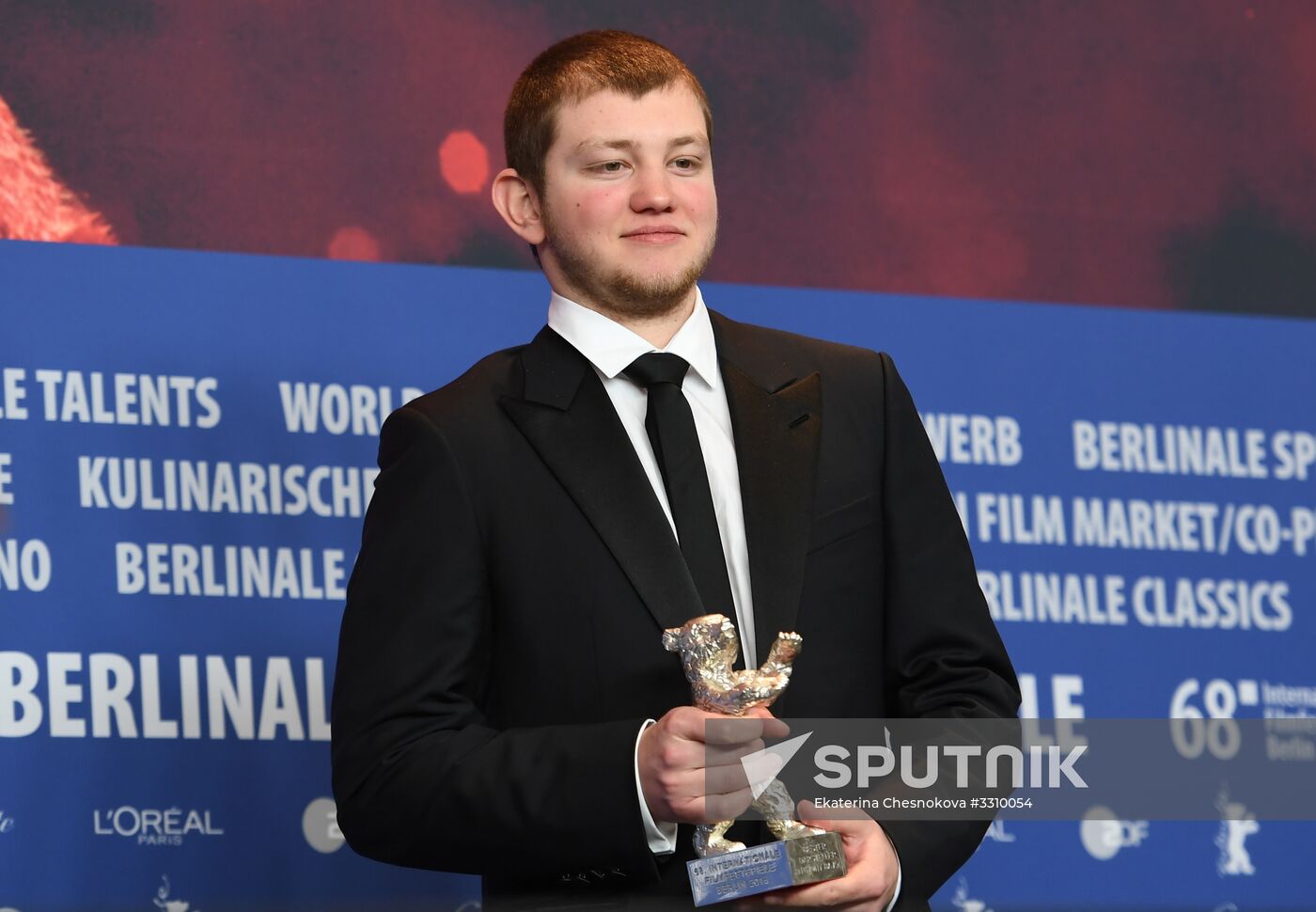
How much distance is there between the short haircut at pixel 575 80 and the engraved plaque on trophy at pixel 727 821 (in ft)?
2.52

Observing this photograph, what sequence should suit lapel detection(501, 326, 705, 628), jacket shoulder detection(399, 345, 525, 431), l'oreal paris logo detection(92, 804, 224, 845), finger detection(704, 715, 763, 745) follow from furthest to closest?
l'oreal paris logo detection(92, 804, 224, 845) < jacket shoulder detection(399, 345, 525, 431) < suit lapel detection(501, 326, 705, 628) < finger detection(704, 715, 763, 745)

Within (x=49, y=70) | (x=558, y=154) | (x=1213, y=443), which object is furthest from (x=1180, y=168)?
(x=49, y=70)

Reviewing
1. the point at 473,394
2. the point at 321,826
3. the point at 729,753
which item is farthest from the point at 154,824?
the point at 729,753

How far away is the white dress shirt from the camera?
7.29 feet

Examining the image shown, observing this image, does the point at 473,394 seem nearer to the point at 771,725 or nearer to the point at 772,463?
the point at 772,463

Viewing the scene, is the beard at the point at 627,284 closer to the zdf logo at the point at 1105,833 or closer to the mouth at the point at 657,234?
the mouth at the point at 657,234

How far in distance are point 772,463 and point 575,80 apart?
0.57m

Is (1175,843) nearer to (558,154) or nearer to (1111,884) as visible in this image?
(1111,884)

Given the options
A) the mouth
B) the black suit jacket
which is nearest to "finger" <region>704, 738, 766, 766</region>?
the black suit jacket

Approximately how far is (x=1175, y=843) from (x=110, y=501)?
2134 mm

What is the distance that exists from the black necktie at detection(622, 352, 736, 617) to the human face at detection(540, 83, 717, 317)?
4.0 inches

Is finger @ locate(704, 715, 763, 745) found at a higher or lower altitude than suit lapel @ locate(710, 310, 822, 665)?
lower

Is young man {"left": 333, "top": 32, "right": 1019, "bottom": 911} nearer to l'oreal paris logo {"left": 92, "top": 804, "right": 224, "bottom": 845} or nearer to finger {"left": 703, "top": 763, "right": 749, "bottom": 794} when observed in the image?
A: finger {"left": 703, "top": 763, "right": 749, "bottom": 794}

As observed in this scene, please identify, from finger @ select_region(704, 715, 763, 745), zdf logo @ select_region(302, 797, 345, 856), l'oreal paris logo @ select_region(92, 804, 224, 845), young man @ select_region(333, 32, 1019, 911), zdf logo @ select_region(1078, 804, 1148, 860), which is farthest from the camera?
zdf logo @ select_region(1078, 804, 1148, 860)
